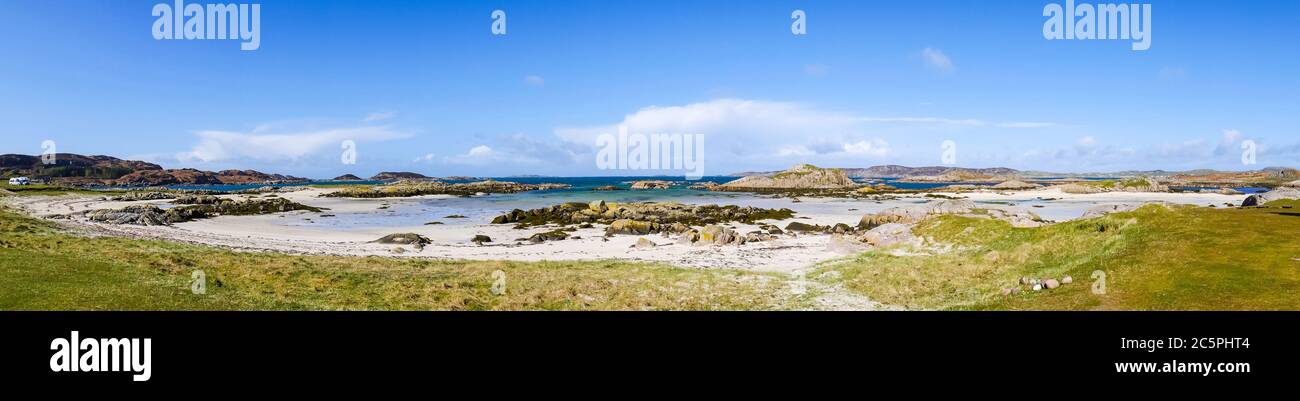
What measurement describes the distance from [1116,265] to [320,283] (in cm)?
2664

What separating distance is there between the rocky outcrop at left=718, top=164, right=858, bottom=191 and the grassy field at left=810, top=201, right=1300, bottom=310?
14471 cm

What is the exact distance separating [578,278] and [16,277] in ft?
54.4

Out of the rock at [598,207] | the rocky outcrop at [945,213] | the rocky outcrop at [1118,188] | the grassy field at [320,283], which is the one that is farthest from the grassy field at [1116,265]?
the rocky outcrop at [1118,188]

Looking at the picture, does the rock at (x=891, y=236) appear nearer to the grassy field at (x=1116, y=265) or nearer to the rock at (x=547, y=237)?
the grassy field at (x=1116, y=265)

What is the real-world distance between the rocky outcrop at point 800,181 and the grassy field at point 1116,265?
144715 millimetres

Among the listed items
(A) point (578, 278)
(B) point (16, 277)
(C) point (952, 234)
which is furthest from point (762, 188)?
(B) point (16, 277)

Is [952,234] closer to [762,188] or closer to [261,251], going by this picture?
[261,251]

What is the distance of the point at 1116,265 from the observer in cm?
1788

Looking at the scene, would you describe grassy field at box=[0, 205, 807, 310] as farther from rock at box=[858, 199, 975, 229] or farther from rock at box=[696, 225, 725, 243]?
rock at box=[858, 199, 975, 229]

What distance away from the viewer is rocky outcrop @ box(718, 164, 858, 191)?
175375 millimetres

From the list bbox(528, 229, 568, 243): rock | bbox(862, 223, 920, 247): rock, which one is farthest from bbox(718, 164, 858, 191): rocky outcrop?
bbox(862, 223, 920, 247): rock

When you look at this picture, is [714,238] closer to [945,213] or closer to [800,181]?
[945,213]
